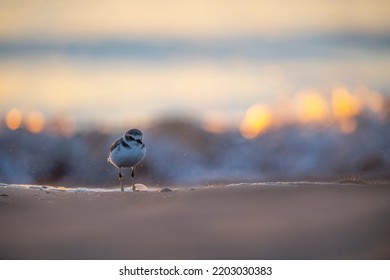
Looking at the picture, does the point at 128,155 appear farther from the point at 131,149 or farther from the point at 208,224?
the point at 208,224

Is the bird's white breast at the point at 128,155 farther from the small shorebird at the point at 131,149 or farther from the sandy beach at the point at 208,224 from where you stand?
the sandy beach at the point at 208,224

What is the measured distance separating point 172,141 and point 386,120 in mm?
2945

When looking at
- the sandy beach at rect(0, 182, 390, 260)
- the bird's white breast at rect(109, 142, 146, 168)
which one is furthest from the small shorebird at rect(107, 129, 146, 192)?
the sandy beach at rect(0, 182, 390, 260)

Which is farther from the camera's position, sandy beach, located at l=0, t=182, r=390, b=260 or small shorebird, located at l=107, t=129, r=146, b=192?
small shorebird, located at l=107, t=129, r=146, b=192

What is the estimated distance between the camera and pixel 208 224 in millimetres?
4750

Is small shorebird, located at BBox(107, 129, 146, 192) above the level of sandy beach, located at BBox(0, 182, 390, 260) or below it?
above

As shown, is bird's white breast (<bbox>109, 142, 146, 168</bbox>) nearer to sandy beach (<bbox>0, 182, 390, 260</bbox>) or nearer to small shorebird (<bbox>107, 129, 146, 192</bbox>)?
small shorebird (<bbox>107, 129, 146, 192</bbox>)

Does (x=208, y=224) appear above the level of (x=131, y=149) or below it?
below

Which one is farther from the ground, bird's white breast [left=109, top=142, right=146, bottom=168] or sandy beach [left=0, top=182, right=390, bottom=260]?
bird's white breast [left=109, top=142, right=146, bottom=168]

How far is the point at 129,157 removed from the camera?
6770 mm

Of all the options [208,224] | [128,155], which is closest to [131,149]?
[128,155]

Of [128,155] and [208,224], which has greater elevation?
[128,155]

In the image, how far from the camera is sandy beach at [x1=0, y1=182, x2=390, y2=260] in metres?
4.34

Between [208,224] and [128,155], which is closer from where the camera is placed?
[208,224]
